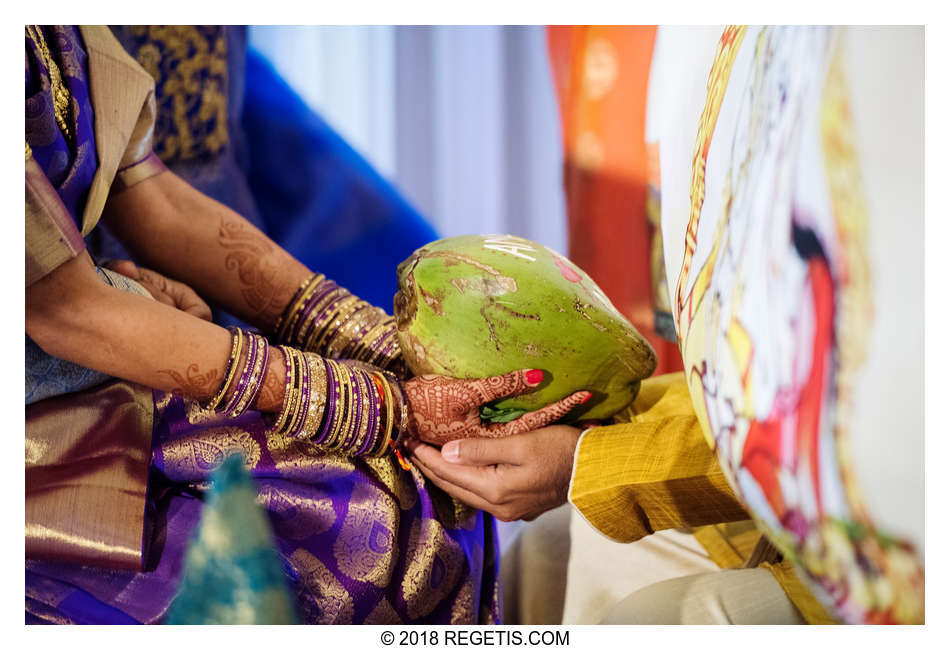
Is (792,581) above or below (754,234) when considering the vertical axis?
below

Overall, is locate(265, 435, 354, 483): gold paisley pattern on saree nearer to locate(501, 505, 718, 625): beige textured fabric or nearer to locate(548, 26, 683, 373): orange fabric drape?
locate(501, 505, 718, 625): beige textured fabric

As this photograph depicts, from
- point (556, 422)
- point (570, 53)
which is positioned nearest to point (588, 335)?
point (556, 422)

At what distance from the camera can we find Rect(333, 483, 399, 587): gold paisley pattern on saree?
0.60 m

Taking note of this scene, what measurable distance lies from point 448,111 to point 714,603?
0.49 meters

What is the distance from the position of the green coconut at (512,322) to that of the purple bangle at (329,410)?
6cm

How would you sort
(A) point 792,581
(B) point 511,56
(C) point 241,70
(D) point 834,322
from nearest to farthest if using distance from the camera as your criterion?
1. (D) point 834,322
2. (A) point 792,581
3. (B) point 511,56
4. (C) point 241,70

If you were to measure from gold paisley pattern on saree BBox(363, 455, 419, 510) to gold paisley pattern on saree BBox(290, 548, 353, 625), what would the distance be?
2.9 inches

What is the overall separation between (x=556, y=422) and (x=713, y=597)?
6.7 inches

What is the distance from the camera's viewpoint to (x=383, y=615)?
61 cm

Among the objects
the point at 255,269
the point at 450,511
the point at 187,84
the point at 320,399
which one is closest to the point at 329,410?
the point at 320,399

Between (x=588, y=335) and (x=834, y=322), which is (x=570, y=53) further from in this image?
(x=834, y=322)

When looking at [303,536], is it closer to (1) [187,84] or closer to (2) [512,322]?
(2) [512,322]

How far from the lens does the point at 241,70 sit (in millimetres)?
836

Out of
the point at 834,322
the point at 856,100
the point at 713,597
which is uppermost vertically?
the point at 856,100
